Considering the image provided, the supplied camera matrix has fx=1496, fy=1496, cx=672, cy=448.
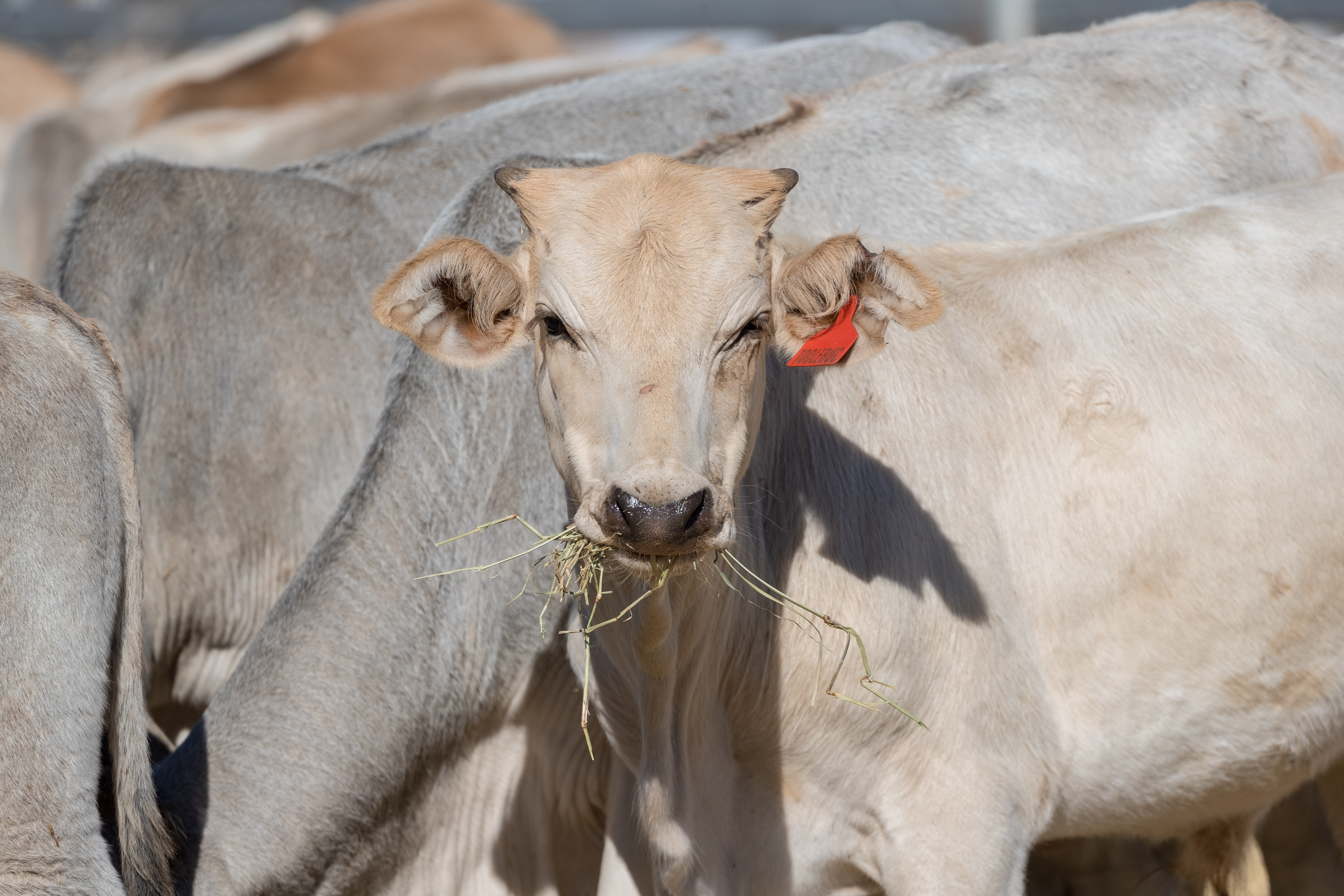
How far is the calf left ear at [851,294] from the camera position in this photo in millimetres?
2814

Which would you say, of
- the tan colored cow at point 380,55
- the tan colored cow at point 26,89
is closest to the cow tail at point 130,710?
the tan colored cow at point 380,55

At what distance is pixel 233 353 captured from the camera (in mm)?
4930

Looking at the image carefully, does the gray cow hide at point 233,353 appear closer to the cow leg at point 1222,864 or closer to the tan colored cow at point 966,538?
the tan colored cow at point 966,538

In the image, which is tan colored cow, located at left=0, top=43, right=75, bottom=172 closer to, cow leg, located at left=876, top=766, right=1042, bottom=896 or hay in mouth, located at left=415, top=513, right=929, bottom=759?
hay in mouth, located at left=415, top=513, right=929, bottom=759

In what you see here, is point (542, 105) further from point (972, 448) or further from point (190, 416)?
point (972, 448)

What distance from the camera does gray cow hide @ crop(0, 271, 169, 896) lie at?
3.00m

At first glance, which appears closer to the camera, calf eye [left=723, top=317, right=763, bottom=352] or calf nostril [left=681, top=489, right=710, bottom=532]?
calf nostril [left=681, top=489, right=710, bottom=532]

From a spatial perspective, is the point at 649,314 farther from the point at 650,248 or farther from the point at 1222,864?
the point at 1222,864

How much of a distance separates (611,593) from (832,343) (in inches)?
25.8

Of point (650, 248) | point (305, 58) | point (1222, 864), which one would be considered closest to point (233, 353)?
point (650, 248)

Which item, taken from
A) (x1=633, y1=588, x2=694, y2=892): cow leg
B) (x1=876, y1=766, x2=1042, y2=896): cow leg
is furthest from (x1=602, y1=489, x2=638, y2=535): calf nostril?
(x1=876, y1=766, x2=1042, y2=896): cow leg

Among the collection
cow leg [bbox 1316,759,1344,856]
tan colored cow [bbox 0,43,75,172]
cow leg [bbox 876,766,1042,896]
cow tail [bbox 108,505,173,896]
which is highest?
cow tail [bbox 108,505,173,896]

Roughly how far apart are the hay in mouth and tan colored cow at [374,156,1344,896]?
3 centimetres

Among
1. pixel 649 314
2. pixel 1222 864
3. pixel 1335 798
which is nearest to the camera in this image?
pixel 649 314
